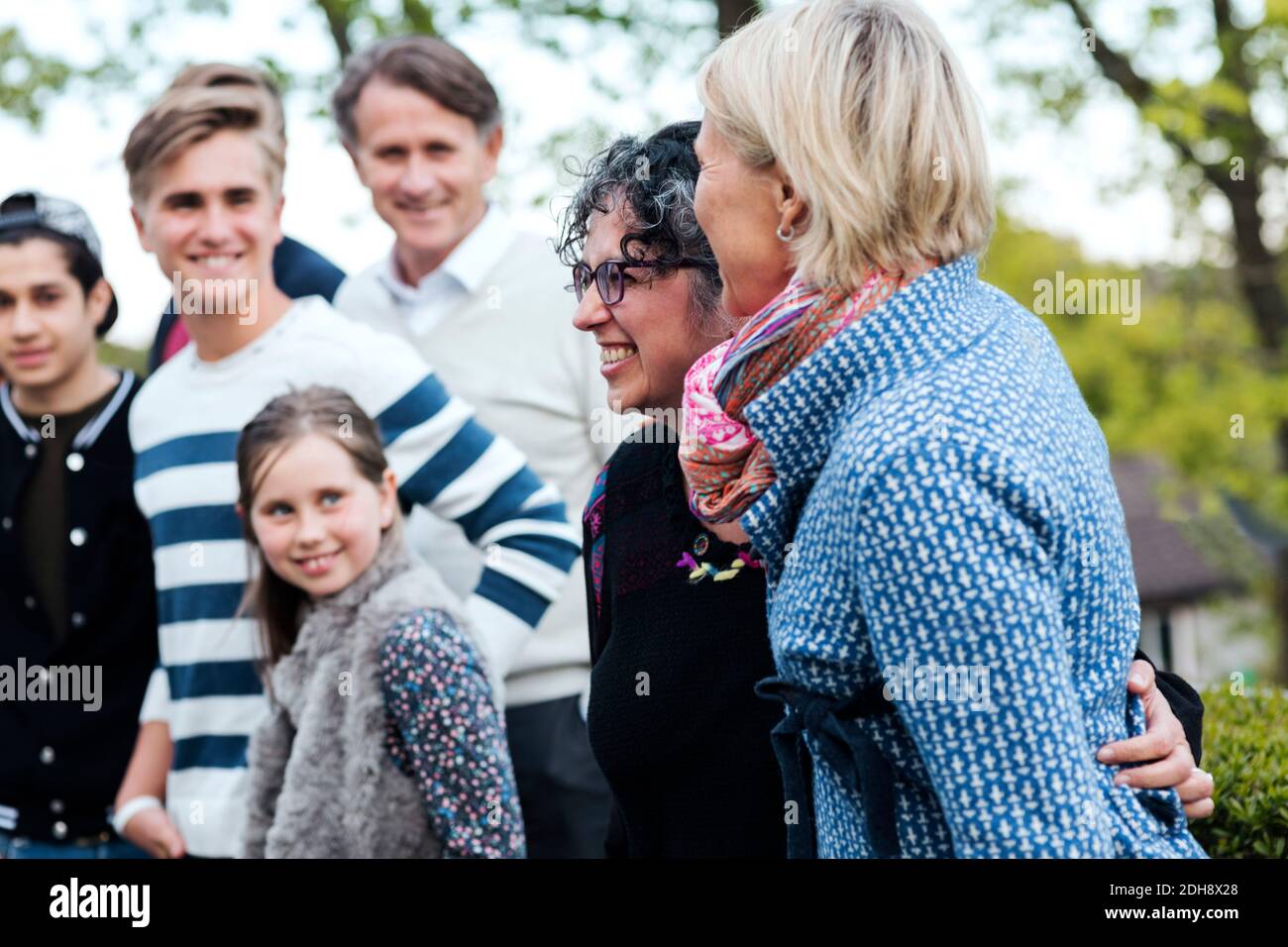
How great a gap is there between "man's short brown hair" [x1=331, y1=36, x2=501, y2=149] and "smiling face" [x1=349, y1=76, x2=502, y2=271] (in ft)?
0.08

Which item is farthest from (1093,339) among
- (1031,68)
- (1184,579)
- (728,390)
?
(728,390)

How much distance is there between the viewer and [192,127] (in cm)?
386

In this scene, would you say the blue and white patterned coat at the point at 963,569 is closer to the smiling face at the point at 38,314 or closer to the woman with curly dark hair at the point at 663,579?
the woman with curly dark hair at the point at 663,579

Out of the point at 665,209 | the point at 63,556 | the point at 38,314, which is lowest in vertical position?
the point at 63,556

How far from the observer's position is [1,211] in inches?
158

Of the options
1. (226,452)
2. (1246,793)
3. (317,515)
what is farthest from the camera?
(226,452)

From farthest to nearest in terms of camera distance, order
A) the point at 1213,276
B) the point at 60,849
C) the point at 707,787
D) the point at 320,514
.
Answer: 1. the point at 1213,276
2. the point at 60,849
3. the point at 320,514
4. the point at 707,787

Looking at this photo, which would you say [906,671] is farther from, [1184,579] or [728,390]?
[1184,579]

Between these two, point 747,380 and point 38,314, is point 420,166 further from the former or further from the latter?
point 747,380

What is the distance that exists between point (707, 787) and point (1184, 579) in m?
28.5

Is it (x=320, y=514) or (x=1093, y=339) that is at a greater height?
(x=1093, y=339)

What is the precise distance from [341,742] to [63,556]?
3.78 feet

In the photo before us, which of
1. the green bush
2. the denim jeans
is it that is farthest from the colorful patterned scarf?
the denim jeans

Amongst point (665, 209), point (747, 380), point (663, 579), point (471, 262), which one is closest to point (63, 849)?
point (471, 262)
